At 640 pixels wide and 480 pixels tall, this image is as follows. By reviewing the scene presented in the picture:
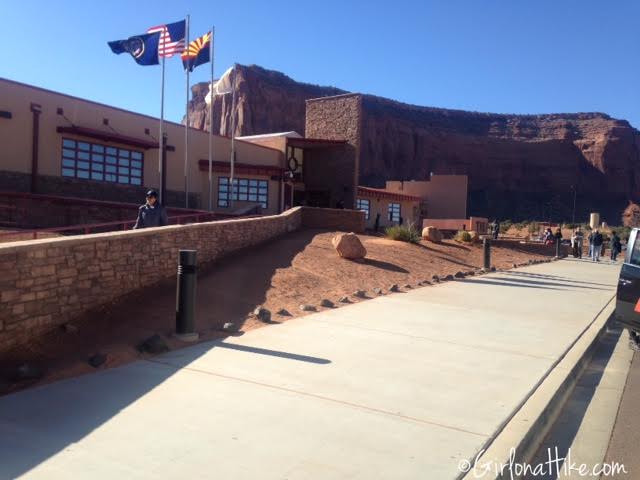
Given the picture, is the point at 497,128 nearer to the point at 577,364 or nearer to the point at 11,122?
the point at 11,122

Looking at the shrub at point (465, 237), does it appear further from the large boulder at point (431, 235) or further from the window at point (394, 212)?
the window at point (394, 212)

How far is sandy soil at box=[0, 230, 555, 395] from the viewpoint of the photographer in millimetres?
6359

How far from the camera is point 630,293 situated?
749 centimetres

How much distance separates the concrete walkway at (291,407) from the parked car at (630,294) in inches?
35.4

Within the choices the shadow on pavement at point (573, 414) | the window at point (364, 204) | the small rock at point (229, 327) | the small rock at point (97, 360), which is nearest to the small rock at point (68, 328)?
the small rock at point (97, 360)

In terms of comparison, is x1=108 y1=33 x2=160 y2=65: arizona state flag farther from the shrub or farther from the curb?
the curb

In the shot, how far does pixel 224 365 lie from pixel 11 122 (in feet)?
52.1

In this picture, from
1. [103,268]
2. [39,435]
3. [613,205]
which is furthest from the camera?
[613,205]

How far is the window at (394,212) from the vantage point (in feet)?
129

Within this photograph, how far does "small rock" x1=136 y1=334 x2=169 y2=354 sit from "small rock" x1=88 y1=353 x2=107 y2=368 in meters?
0.45

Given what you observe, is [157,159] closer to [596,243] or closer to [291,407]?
[291,407]

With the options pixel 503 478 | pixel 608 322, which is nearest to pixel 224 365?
pixel 503 478

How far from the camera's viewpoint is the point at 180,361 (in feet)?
19.8

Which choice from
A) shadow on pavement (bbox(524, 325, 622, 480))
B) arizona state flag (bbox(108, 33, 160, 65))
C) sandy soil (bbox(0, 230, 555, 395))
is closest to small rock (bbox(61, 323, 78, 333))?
sandy soil (bbox(0, 230, 555, 395))
